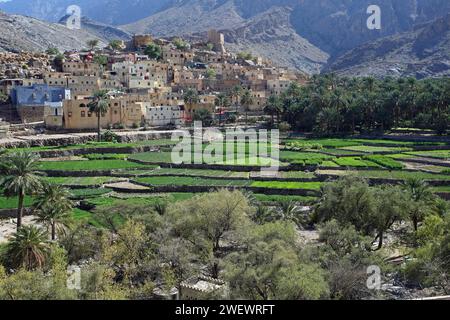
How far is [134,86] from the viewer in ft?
328

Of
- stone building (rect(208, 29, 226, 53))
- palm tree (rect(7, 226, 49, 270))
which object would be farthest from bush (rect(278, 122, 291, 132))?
stone building (rect(208, 29, 226, 53))

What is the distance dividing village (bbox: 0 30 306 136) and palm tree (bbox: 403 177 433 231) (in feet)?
172

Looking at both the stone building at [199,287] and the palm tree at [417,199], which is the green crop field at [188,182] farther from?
the stone building at [199,287]

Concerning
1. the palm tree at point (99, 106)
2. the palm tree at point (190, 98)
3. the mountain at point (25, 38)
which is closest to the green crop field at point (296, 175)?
the palm tree at point (99, 106)

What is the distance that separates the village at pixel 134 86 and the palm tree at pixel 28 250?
48.8m

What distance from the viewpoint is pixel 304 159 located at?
61.0 m

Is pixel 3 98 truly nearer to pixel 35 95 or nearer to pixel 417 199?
pixel 35 95

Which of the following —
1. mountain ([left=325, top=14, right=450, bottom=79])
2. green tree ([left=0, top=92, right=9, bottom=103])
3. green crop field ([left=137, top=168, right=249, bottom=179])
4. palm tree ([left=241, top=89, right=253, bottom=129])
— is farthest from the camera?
mountain ([left=325, top=14, right=450, bottom=79])

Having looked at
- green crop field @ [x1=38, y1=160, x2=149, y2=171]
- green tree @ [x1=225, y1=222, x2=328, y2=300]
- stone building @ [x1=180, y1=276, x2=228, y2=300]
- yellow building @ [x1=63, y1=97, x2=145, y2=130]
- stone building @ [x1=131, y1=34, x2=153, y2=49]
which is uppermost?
stone building @ [x1=131, y1=34, x2=153, y2=49]

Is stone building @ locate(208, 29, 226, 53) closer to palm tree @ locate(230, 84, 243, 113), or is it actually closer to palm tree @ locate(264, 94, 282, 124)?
palm tree @ locate(230, 84, 243, 113)

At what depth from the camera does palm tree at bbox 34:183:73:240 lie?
35.1m

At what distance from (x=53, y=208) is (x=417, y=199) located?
24.3 m
